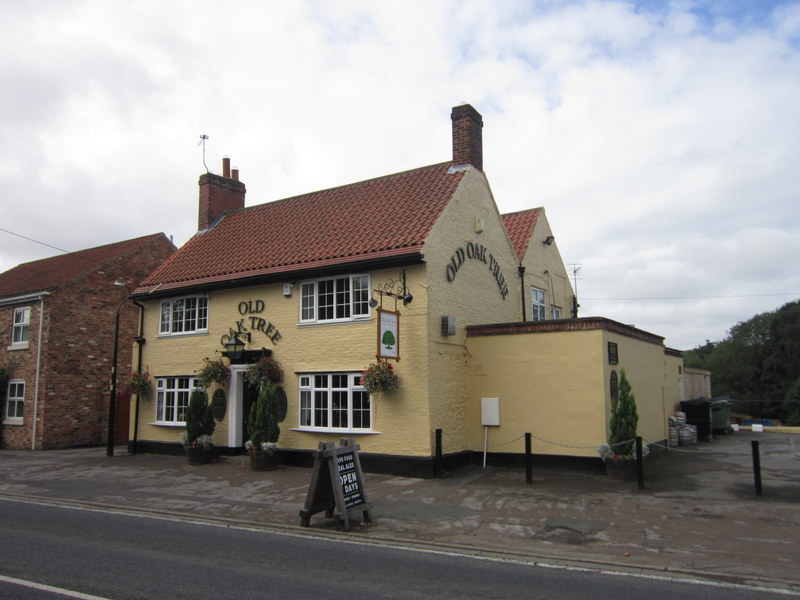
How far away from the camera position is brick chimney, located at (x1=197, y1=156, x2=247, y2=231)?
22141 millimetres

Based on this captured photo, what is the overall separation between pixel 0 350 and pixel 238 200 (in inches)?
423

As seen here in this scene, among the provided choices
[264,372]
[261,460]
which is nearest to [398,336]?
[264,372]

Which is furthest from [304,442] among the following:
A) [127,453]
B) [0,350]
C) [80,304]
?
[0,350]

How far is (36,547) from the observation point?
7984 millimetres

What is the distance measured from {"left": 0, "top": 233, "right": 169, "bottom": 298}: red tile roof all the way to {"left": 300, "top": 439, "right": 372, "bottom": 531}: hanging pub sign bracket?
16966 mm

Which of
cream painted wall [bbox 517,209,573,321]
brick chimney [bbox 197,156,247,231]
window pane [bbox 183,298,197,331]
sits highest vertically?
brick chimney [bbox 197,156,247,231]

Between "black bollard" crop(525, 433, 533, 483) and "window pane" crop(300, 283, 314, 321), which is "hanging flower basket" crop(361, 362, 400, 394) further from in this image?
"black bollard" crop(525, 433, 533, 483)

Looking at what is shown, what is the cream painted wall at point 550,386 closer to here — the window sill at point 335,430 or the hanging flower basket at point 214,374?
the window sill at point 335,430

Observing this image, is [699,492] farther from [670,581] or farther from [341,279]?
[341,279]

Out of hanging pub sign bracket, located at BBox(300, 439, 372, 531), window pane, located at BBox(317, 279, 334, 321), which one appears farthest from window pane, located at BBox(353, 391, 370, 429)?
hanging pub sign bracket, located at BBox(300, 439, 372, 531)

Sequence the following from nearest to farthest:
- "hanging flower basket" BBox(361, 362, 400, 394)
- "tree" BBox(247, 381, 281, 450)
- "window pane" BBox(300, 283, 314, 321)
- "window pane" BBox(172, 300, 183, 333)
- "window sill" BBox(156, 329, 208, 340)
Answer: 1. "hanging flower basket" BBox(361, 362, 400, 394)
2. "tree" BBox(247, 381, 281, 450)
3. "window pane" BBox(300, 283, 314, 321)
4. "window sill" BBox(156, 329, 208, 340)
5. "window pane" BBox(172, 300, 183, 333)

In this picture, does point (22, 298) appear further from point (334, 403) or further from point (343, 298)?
point (334, 403)

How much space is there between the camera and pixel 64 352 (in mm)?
22219

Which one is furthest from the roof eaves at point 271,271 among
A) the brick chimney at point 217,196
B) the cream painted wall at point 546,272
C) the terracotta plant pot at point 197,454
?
the cream painted wall at point 546,272
